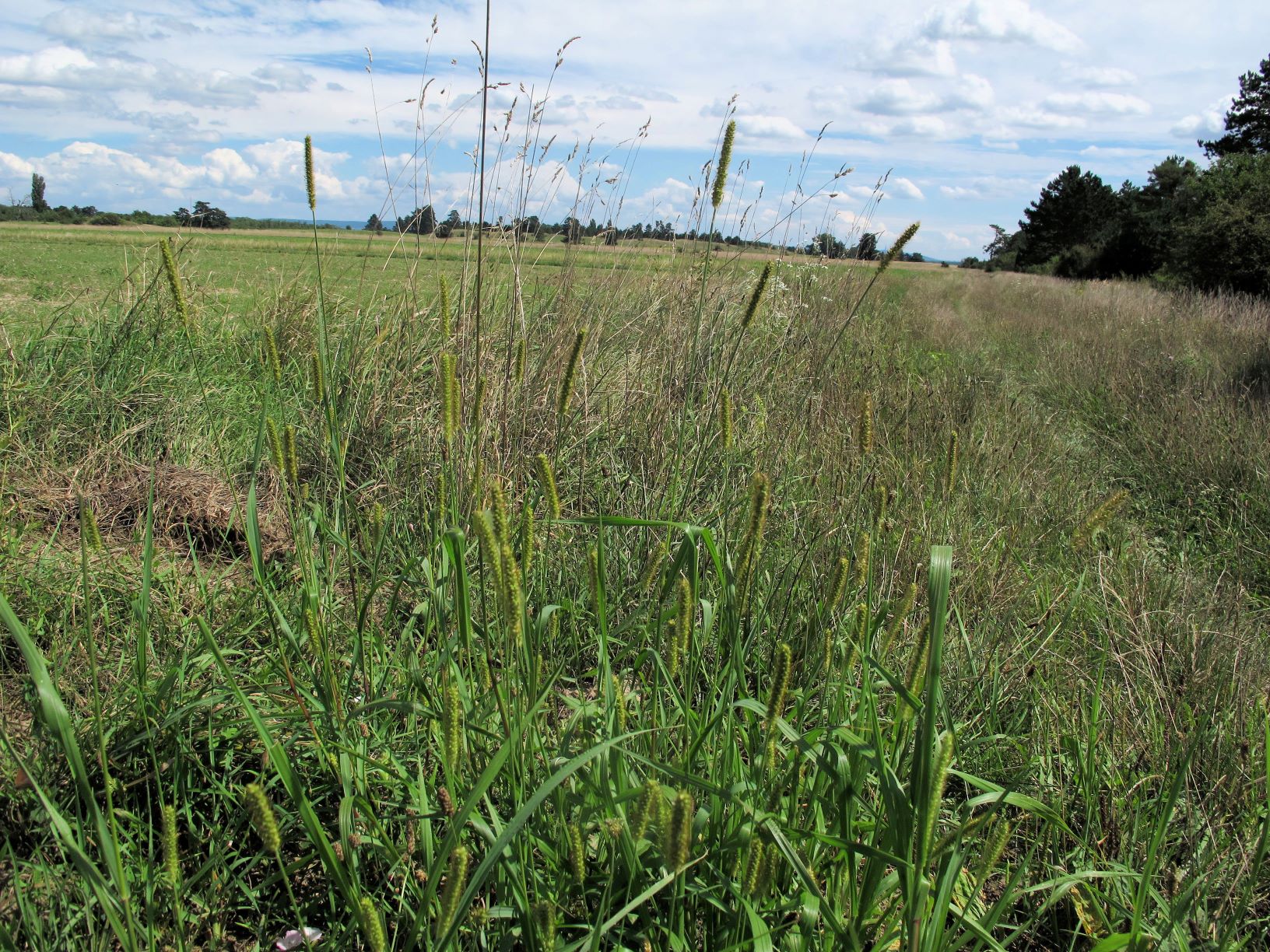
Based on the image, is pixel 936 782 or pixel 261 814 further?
pixel 936 782

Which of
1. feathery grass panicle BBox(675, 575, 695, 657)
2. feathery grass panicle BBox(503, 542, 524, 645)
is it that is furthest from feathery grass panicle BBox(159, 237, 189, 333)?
feathery grass panicle BBox(675, 575, 695, 657)

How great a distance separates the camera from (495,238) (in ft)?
12.2

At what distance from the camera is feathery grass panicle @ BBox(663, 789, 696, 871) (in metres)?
0.87

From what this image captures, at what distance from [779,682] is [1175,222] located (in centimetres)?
2410

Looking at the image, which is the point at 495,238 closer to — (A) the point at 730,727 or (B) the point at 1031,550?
(B) the point at 1031,550

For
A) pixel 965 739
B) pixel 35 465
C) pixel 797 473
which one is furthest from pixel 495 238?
pixel 965 739

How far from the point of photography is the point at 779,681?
3.35ft

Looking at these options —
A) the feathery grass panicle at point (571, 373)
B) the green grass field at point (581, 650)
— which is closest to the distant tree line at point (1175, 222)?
the green grass field at point (581, 650)

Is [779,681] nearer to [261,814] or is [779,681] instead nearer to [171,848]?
[261,814]

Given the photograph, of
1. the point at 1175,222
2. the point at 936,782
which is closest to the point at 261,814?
the point at 936,782

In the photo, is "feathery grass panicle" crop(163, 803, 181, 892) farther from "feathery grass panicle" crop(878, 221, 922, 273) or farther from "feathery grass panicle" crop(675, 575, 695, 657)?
"feathery grass panicle" crop(878, 221, 922, 273)

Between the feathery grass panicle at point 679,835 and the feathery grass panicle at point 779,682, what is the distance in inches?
7.8

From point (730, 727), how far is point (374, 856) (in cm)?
71

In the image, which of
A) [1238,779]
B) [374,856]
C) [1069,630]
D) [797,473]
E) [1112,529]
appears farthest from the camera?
[1112,529]
